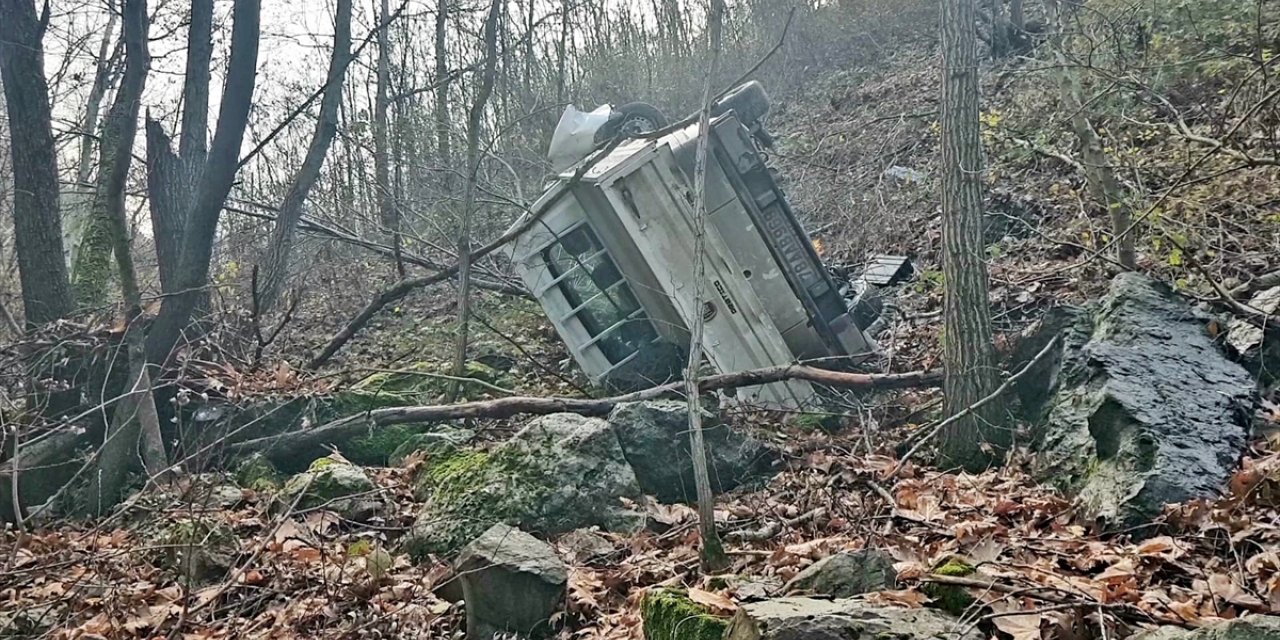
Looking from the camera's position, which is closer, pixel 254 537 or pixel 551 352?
pixel 254 537

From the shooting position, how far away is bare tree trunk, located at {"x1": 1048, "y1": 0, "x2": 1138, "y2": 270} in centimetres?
676

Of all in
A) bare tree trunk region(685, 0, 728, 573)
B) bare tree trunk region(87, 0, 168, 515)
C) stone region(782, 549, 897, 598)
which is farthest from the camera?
bare tree trunk region(87, 0, 168, 515)

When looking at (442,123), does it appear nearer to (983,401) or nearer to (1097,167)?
(1097,167)

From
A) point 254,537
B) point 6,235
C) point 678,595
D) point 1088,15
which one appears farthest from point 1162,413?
point 6,235

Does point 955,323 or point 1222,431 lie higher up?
point 955,323

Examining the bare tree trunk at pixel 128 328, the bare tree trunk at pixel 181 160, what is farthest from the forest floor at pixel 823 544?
the bare tree trunk at pixel 181 160

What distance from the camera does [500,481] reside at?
18.9 feet

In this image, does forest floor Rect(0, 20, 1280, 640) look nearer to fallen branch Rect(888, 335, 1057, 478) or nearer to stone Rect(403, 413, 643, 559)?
fallen branch Rect(888, 335, 1057, 478)

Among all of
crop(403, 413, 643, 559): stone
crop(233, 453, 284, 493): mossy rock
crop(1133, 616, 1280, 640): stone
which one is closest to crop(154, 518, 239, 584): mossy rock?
crop(403, 413, 643, 559): stone

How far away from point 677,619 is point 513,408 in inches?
167

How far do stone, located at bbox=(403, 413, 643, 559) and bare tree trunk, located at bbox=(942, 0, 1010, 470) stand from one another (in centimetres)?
206

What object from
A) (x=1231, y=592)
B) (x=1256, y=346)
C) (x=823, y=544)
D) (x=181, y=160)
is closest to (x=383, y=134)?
(x=181, y=160)

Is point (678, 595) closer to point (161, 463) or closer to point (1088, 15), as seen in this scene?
point (161, 463)

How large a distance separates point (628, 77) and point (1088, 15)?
972cm
